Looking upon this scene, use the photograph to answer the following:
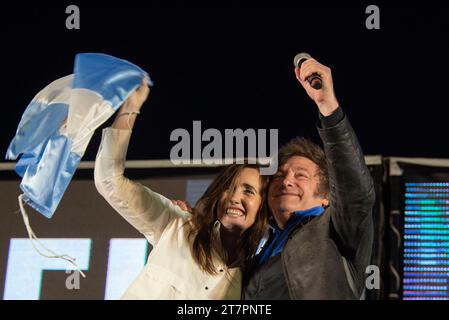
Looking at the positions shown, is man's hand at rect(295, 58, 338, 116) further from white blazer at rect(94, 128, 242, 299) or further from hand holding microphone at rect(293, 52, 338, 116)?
white blazer at rect(94, 128, 242, 299)

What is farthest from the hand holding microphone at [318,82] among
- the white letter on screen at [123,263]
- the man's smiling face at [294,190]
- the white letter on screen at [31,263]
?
the white letter on screen at [31,263]

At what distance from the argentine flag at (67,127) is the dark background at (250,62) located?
1.57ft

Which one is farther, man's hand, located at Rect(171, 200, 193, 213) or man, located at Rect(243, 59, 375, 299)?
man's hand, located at Rect(171, 200, 193, 213)

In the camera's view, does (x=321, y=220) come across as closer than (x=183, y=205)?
Yes

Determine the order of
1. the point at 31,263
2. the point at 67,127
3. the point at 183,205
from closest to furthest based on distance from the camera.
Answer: the point at 67,127 < the point at 183,205 < the point at 31,263

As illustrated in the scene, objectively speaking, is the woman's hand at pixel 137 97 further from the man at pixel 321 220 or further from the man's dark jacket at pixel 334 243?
the man's dark jacket at pixel 334 243

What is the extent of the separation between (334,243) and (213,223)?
488 millimetres

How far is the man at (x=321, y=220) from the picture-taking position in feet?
10.5

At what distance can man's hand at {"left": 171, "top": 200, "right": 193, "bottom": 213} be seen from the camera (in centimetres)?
367

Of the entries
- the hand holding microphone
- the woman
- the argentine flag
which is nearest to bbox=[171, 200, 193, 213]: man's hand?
the woman

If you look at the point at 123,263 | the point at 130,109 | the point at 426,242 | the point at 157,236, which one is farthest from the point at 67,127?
the point at 426,242

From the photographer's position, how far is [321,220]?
336 centimetres

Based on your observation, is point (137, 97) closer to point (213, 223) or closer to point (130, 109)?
point (130, 109)

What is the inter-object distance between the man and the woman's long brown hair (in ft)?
0.14
